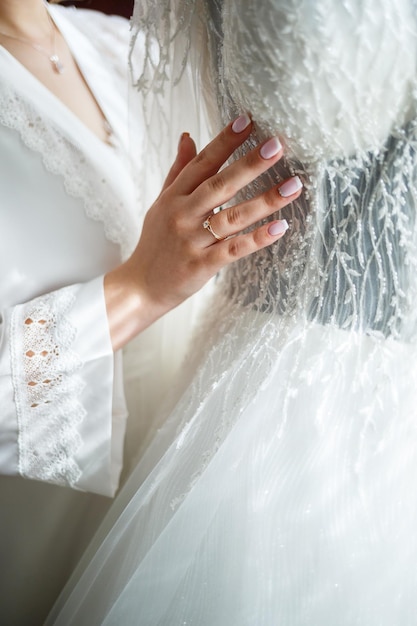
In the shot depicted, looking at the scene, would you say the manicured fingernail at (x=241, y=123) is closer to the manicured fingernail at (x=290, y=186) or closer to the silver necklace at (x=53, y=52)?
the manicured fingernail at (x=290, y=186)

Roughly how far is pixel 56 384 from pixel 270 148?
0.32m

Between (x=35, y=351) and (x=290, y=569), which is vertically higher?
(x=35, y=351)

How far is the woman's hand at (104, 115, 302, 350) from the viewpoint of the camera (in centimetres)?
46

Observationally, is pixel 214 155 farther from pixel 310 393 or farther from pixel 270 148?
pixel 310 393

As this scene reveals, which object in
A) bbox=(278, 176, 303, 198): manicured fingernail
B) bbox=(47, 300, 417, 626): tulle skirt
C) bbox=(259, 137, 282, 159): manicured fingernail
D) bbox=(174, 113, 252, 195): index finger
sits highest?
bbox=(174, 113, 252, 195): index finger

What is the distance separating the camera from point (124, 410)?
2.31 ft

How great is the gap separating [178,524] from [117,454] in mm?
228

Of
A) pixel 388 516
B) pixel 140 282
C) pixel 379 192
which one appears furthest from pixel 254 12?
pixel 388 516

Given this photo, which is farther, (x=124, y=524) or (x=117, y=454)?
(x=117, y=454)

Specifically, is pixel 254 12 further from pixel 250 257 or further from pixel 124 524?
pixel 124 524
